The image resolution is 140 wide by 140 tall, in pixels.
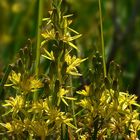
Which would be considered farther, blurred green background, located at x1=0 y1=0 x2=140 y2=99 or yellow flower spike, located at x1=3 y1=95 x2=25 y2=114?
blurred green background, located at x1=0 y1=0 x2=140 y2=99

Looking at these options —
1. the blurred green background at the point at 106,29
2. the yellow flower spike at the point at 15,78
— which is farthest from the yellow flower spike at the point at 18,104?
the blurred green background at the point at 106,29

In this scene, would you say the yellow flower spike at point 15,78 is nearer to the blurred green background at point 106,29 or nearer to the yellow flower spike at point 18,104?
the yellow flower spike at point 18,104

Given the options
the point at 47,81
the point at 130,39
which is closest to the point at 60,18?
the point at 47,81

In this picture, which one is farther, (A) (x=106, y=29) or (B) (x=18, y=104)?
(A) (x=106, y=29)

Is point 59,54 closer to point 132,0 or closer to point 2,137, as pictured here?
point 2,137

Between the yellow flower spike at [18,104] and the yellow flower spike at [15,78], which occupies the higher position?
the yellow flower spike at [15,78]

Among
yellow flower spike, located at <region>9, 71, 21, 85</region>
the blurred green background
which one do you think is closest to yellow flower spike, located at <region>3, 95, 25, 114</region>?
yellow flower spike, located at <region>9, 71, 21, 85</region>

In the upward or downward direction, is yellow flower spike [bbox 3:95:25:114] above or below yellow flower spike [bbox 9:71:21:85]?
below

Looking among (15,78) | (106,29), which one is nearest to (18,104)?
(15,78)

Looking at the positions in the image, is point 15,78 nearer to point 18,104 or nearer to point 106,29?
point 18,104

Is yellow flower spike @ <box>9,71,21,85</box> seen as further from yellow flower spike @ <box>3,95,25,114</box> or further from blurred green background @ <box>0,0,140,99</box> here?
blurred green background @ <box>0,0,140,99</box>

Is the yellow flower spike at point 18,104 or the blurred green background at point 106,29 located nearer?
the yellow flower spike at point 18,104
